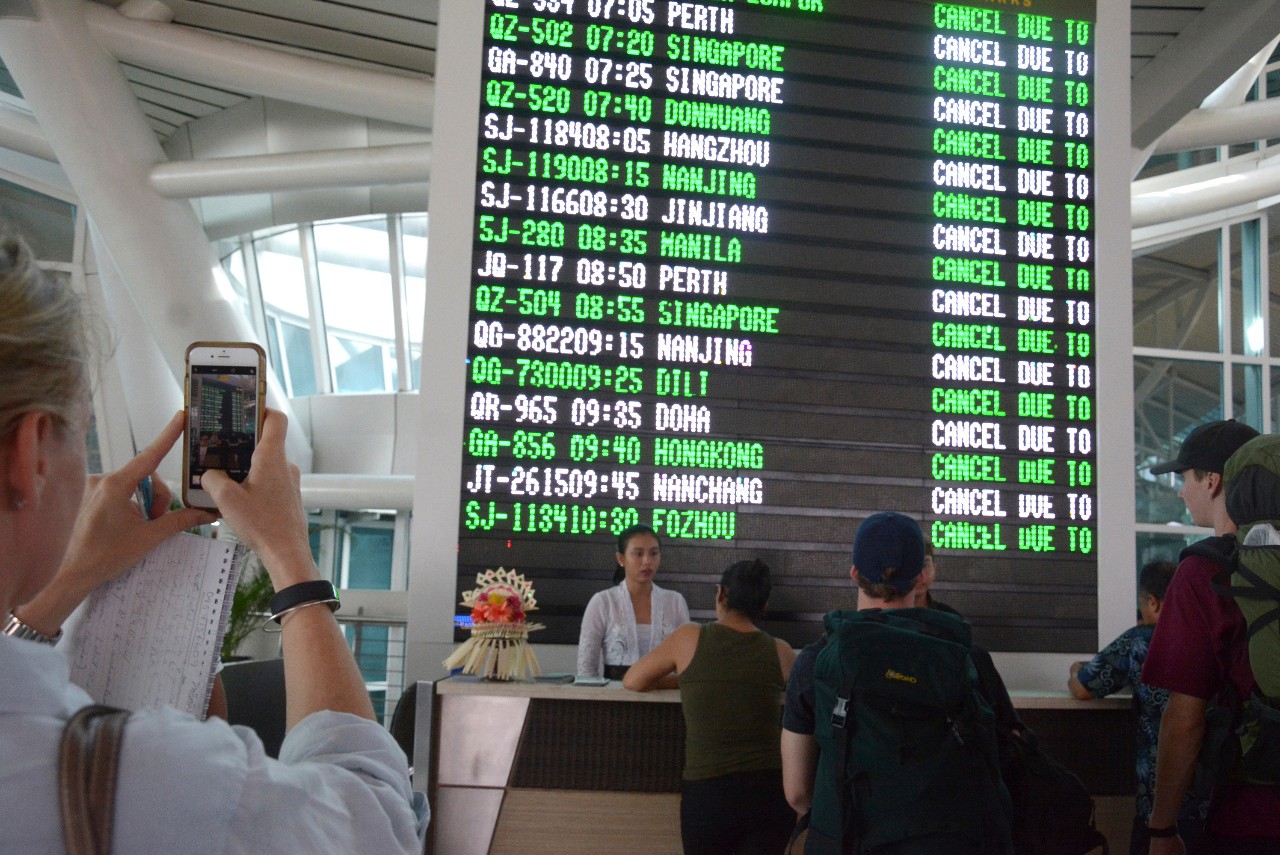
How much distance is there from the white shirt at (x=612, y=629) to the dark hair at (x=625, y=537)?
0.04 metres

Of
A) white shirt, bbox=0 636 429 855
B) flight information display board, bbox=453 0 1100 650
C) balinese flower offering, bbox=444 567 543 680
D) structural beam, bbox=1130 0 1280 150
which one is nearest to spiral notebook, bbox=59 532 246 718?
white shirt, bbox=0 636 429 855

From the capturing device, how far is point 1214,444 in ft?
12.1

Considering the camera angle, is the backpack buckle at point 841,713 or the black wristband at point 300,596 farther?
the backpack buckle at point 841,713

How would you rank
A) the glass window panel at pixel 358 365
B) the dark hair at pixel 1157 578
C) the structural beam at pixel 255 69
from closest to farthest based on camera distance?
the dark hair at pixel 1157 578
the structural beam at pixel 255 69
the glass window panel at pixel 358 365

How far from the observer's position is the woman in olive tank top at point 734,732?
13.6 feet

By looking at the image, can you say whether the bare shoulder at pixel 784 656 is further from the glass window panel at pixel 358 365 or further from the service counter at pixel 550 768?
the glass window panel at pixel 358 365

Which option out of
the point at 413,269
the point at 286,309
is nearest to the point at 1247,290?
the point at 413,269

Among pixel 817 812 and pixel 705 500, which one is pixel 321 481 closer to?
pixel 705 500

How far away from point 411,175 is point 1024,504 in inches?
275

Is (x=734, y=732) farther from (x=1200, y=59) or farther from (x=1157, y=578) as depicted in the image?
(x=1200, y=59)

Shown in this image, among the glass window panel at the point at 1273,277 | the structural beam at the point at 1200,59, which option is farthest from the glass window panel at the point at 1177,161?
A: the structural beam at the point at 1200,59

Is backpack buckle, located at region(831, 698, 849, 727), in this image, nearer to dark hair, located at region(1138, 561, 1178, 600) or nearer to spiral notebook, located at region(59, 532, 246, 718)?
spiral notebook, located at region(59, 532, 246, 718)

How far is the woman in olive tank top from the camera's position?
163 inches

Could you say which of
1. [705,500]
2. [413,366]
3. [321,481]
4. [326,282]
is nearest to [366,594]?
[321,481]
